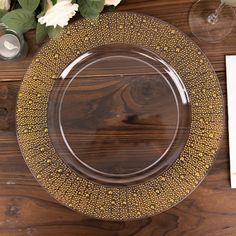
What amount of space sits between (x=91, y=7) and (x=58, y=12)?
0.24 ft

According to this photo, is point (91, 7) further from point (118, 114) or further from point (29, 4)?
point (118, 114)

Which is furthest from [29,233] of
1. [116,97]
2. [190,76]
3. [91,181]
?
[190,76]

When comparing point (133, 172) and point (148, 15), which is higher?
point (148, 15)

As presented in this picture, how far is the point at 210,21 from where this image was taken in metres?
0.69

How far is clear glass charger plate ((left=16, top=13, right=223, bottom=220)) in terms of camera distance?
0.67m

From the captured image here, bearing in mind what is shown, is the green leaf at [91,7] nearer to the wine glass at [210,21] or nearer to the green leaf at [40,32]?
the green leaf at [40,32]

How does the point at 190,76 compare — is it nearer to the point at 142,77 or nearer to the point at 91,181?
the point at 142,77

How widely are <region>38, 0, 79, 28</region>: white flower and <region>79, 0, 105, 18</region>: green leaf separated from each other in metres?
0.04

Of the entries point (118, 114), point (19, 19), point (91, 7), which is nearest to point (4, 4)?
point (19, 19)

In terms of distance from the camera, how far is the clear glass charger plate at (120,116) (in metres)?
0.67

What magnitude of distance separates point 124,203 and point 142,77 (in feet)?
0.74

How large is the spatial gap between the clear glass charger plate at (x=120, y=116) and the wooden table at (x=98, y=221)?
29 mm

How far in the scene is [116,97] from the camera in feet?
2.31

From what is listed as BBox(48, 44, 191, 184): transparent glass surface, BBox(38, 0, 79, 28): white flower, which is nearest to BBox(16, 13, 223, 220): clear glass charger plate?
BBox(48, 44, 191, 184): transparent glass surface
